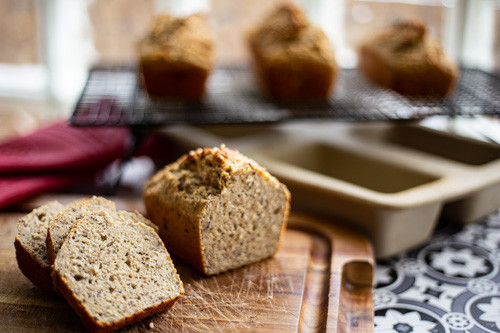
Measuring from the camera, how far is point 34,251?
1.42 meters

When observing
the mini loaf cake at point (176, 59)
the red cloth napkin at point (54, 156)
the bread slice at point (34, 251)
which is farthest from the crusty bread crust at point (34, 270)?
the mini loaf cake at point (176, 59)

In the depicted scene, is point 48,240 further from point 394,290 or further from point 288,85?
point 288,85

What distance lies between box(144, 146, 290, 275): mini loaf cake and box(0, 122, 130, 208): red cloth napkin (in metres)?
0.62

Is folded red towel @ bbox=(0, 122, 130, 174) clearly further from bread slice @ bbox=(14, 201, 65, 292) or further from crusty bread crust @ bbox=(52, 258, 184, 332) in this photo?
crusty bread crust @ bbox=(52, 258, 184, 332)

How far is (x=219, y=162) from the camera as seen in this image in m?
1.54

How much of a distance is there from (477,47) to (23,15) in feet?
9.91

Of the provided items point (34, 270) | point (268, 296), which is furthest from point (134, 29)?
point (268, 296)

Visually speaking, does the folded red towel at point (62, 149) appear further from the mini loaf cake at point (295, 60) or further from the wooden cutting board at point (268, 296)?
the mini loaf cake at point (295, 60)

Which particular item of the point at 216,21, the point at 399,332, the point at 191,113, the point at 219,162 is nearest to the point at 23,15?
the point at 216,21

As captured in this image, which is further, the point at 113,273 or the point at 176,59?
the point at 176,59

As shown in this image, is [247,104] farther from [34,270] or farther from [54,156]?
[34,270]

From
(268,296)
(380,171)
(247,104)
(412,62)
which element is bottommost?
(268,296)

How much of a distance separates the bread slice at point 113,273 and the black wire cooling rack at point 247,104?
0.57 meters

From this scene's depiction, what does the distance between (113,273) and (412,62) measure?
1623 mm
